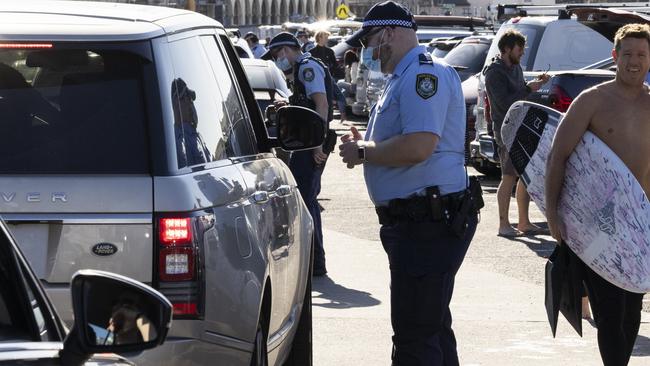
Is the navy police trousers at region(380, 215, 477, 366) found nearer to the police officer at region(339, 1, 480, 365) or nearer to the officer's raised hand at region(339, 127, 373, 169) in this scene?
the police officer at region(339, 1, 480, 365)

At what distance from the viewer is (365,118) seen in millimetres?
32156

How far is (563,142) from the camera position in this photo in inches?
254

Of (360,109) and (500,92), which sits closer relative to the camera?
(500,92)

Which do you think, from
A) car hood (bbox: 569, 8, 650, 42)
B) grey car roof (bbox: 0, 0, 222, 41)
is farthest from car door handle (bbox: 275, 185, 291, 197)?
car hood (bbox: 569, 8, 650, 42)

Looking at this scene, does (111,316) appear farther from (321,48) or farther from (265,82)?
(321,48)

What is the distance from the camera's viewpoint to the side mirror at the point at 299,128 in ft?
21.3

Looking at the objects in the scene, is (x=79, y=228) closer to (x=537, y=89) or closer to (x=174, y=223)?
(x=174, y=223)

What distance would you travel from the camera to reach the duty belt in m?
6.07

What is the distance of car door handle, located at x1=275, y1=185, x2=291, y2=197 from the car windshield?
1701 cm

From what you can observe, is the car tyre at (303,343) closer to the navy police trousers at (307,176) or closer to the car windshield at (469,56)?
the navy police trousers at (307,176)

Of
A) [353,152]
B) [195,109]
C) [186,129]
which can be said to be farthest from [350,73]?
[186,129]

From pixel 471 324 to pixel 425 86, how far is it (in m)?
3.28

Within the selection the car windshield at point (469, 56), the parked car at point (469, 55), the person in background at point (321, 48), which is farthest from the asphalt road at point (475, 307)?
the car windshield at point (469, 56)

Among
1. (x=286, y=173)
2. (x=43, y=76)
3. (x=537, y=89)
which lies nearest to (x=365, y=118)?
(x=537, y=89)
